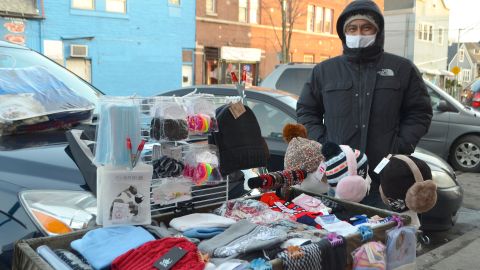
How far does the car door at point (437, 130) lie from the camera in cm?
897

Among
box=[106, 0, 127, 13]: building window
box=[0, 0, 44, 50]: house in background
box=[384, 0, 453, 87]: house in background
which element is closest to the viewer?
box=[0, 0, 44, 50]: house in background

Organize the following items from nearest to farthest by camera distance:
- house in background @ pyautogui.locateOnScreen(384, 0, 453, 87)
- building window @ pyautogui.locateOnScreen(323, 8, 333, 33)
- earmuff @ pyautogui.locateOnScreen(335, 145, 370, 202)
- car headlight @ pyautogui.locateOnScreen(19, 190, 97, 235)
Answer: car headlight @ pyautogui.locateOnScreen(19, 190, 97, 235), earmuff @ pyautogui.locateOnScreen(335, 145, 370, 202), building window @ pyautogui.locateOnScreen(323, 8, 333, 33), house in background @ pyautogui.locateOnScreen(384, 0, 453, 87)

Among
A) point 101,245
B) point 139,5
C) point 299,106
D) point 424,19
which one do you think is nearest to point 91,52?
point 139,5

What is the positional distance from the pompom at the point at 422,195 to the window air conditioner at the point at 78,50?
1750 cm

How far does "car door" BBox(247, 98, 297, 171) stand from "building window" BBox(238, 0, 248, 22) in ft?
64.5

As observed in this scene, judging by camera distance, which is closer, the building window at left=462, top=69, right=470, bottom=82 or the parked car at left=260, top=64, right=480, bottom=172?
the parked car at left=260, top=64, right=480, bottom=172

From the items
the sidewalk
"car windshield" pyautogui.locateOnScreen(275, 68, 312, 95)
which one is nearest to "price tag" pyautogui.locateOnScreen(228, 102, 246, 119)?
the sidewalk

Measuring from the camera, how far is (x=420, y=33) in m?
41.2

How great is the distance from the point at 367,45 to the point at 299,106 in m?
0.61

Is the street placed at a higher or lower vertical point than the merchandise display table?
lower

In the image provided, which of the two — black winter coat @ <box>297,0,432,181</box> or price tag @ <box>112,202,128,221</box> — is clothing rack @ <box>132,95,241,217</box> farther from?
black winter coat @ <box>297,0,432,181</box>

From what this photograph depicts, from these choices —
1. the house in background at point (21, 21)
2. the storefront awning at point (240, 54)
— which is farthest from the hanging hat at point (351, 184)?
the storefront awning at point (240, 54)

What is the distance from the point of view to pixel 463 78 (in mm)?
60500

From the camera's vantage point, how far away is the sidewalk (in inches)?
172
